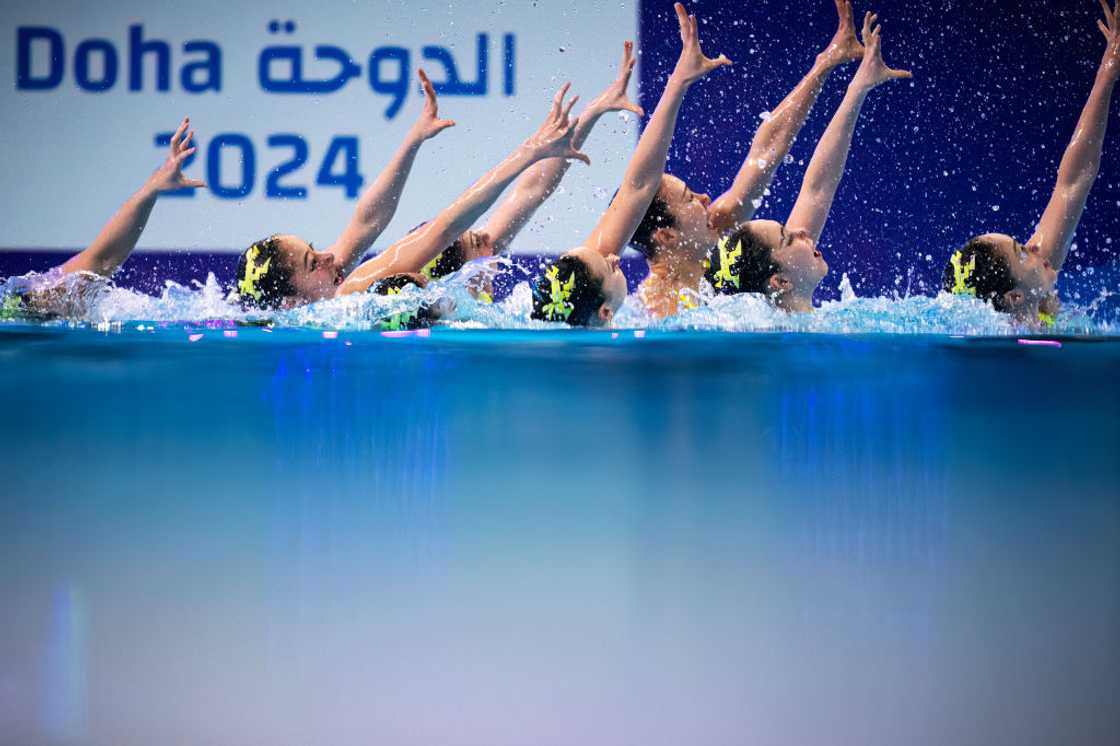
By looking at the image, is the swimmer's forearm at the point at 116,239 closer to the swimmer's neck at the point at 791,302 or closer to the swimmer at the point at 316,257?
the swimmer at the point at 316,257

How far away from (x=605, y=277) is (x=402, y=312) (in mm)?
646

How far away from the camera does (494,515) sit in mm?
1056

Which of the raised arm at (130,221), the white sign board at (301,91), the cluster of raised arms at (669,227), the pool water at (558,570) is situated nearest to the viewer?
the pool water at (558,570)

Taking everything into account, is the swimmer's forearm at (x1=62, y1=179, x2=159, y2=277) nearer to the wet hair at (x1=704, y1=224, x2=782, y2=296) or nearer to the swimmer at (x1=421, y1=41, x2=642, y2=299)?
the swimmer at (x1=421, y1=41, x2=642, y2=299)

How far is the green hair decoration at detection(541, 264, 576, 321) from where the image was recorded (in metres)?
3.22

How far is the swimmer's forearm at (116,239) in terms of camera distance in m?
3.57

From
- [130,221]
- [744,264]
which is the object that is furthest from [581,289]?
[130,221]

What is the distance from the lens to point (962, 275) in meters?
3.36

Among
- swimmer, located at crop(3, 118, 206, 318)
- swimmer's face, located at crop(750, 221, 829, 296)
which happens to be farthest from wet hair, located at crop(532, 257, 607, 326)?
swimmer, located at crop(3, 118, 206, 318)

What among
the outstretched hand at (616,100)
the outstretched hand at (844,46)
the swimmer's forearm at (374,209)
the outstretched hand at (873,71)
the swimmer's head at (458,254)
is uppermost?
the outstretched hand at (844,46)

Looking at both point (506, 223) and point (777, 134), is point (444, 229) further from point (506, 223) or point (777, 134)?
point (777, 134)

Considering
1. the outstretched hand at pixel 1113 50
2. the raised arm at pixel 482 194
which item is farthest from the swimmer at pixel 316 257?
the outstretched hand at pixel 1113 50

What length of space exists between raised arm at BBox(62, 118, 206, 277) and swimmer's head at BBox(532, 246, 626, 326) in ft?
3.65

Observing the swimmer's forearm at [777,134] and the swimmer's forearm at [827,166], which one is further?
the swimmer's forearm at [777,134]
